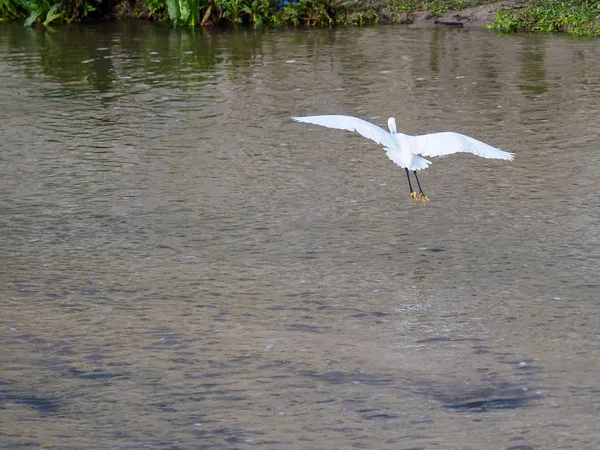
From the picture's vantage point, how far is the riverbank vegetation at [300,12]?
12344mm

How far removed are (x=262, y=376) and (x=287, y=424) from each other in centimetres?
40

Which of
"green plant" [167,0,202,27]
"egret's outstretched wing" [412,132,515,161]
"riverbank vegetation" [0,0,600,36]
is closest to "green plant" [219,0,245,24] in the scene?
"riverbank vegetation" [0,0,600,36]

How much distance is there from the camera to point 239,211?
20.0 feet

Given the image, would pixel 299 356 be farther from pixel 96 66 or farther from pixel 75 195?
pixel 96 66

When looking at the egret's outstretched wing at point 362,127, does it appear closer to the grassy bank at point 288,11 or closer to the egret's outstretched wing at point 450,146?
the egret's outstretched wing at point 450,146

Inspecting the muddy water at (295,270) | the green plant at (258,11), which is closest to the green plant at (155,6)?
the green plant at (258,11)

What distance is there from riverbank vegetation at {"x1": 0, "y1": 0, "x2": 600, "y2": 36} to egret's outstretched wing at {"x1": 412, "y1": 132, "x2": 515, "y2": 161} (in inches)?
271

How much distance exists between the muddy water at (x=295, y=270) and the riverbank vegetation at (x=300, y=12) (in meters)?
2.85

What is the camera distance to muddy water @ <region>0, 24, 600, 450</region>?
3.71 metres

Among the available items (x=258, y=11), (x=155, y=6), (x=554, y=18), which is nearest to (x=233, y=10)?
(x=258, y=11)

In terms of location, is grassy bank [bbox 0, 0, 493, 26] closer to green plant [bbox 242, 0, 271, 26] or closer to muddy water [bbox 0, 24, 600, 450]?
green plant [bbox 242, 0, 271, 26]

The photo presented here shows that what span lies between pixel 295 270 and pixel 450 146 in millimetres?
1059

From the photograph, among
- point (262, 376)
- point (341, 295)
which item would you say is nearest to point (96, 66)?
point (341, 295)

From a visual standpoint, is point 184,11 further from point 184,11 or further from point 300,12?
point 300,12
